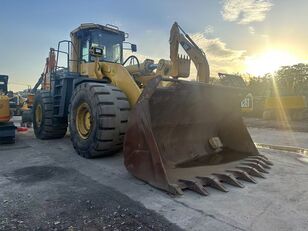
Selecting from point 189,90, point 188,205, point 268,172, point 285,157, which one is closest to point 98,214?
point 188,205

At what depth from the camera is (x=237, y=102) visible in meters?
5.55

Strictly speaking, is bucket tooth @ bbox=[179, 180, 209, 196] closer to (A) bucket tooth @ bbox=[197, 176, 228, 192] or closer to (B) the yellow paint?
(A) bucket tooth @ bbox=[197, 176, 228, 192]

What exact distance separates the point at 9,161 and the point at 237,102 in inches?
177

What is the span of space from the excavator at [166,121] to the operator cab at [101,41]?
3 cm

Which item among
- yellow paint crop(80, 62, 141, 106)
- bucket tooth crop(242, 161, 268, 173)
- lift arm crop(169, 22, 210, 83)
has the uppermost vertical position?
lift arm crop(169, 22, 210, 83)

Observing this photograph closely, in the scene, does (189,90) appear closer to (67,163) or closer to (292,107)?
(67,163)

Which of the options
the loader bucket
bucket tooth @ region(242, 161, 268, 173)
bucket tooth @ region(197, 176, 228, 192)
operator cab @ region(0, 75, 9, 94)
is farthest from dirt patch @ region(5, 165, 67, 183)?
operator cab @ region(0, 75, 9, 94)

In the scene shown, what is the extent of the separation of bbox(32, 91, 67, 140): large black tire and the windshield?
1.62 metres

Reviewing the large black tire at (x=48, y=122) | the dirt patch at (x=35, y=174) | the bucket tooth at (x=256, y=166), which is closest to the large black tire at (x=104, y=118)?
the dirt patch at (x=35, y=174)

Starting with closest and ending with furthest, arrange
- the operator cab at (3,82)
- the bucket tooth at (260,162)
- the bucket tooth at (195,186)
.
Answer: the bucket tooth at (195,186) → the bucket tooth at (260,162) → the operator cab at (3,82)

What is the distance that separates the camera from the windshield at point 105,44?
701 centimetres

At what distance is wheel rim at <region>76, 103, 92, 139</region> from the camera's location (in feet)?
18.9

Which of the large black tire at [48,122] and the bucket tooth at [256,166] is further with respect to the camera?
the large black tire at [48,122]

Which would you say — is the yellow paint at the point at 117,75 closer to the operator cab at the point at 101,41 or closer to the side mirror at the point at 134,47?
the operator cab at the point at 101,41
